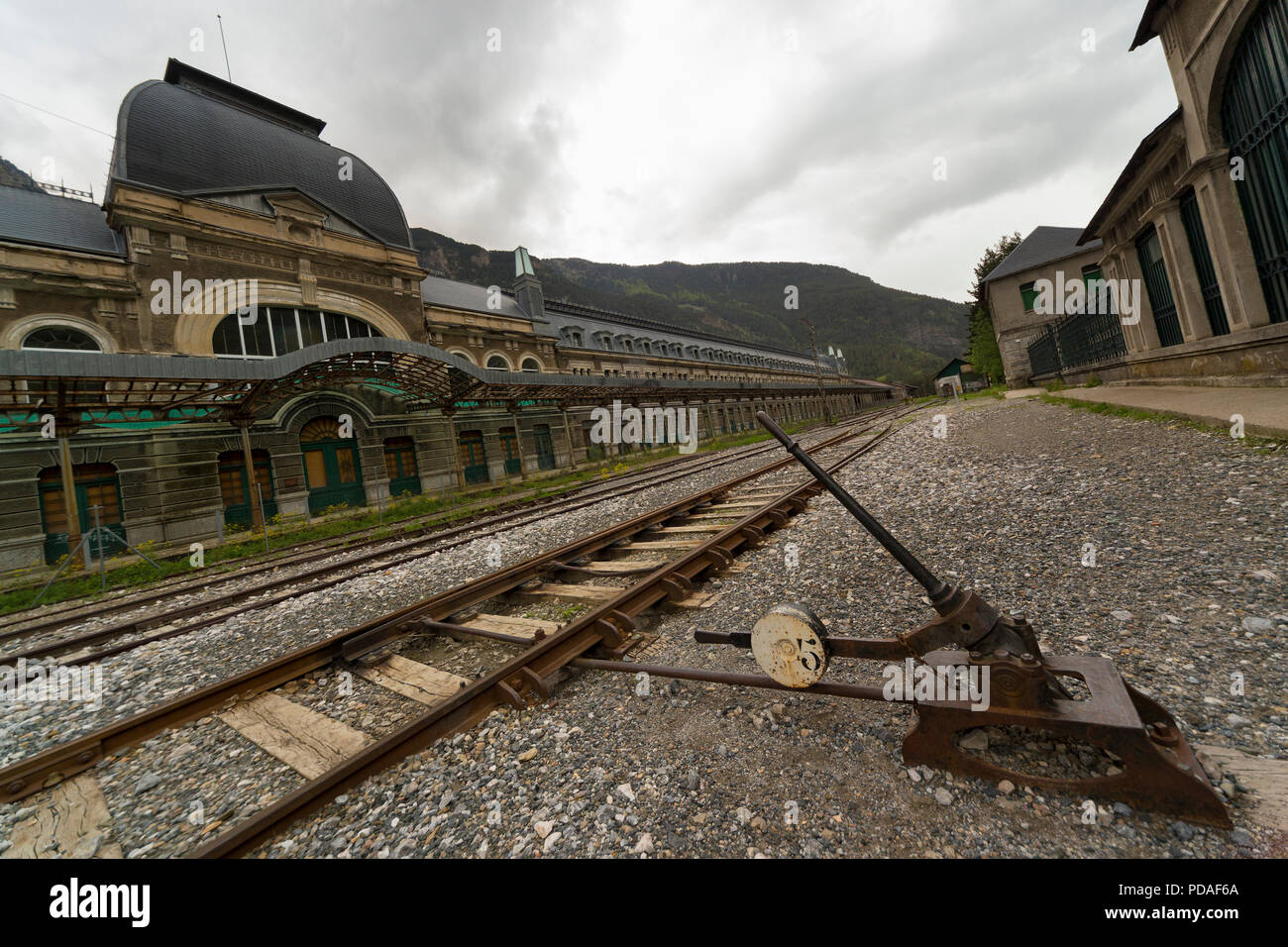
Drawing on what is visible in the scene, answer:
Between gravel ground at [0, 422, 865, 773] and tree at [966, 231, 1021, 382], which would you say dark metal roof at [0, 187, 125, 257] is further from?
tree at [966, 231, 1021, 382]

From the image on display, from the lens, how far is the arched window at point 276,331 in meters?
18.0

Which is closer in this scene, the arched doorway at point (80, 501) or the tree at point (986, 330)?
the arched doorway at point (80, 501)

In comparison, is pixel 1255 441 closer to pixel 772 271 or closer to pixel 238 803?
pixel 238 803

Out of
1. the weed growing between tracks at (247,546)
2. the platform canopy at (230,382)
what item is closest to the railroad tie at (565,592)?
the weed growing between tracks at (247,546)

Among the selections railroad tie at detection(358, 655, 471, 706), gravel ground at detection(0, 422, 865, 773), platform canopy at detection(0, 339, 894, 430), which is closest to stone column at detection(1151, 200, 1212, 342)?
gravel ground at detection(0, 422, 865, 773)

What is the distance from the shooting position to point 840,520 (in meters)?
5.69

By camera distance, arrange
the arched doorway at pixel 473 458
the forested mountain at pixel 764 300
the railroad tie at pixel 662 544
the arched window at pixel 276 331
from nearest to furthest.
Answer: the railroad tie at pixel 662 544 → the arched window at pixel 276 331 → the arched doorway at pixel 473 458 → the forested mountain at pixel 764 300

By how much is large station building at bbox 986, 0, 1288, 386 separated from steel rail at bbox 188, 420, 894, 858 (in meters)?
9.88

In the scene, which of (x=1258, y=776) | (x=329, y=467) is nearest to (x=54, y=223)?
(x=329, y=467)

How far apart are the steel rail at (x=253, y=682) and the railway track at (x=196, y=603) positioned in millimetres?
3182

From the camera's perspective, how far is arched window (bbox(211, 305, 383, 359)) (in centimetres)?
1803

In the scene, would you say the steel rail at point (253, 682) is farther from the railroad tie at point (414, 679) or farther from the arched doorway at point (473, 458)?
the arched doorway at point (473, 458)

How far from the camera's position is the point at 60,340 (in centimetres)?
1527

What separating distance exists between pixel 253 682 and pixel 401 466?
2081 centimetres
